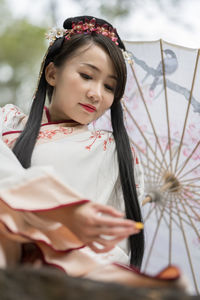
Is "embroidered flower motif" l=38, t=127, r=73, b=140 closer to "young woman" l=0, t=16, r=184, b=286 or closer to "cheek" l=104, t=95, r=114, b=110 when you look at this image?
"young woman" l=0, t=16, r=184, b=286

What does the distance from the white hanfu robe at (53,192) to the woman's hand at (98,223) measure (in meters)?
0.03

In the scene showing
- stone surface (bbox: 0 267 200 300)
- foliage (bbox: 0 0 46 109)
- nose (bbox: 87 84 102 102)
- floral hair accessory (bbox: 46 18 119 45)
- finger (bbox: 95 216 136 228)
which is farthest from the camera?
foliage (bbox: 0 0 46 109)

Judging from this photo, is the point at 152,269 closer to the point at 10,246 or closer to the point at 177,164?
the point at 177,164

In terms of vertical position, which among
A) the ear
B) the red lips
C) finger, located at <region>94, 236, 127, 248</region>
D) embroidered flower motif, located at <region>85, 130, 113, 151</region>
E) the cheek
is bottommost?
finger, located at <region>94, 236, 127, 248</region>

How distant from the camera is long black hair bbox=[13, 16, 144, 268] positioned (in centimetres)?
165

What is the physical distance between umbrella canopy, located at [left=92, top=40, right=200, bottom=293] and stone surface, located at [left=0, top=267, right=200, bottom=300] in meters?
1.18

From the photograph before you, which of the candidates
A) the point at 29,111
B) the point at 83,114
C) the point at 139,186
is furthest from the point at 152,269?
the point at 29,111

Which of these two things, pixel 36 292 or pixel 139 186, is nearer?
pixel 36 292

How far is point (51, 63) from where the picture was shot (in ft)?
5.95

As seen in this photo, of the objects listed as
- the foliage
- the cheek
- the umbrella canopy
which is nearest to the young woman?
the cheek

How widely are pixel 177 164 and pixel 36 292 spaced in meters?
1.28

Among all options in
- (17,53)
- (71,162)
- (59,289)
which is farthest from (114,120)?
(17,53)

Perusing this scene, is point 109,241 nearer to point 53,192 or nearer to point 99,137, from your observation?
point 53,192

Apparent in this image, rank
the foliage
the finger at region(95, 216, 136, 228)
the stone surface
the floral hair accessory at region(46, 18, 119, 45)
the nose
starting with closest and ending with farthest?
the stone surface, the finger at region(95, 216, 136, 228), the nose, the floral hair accessory at region(46, 18, 119, 45), the foliage
